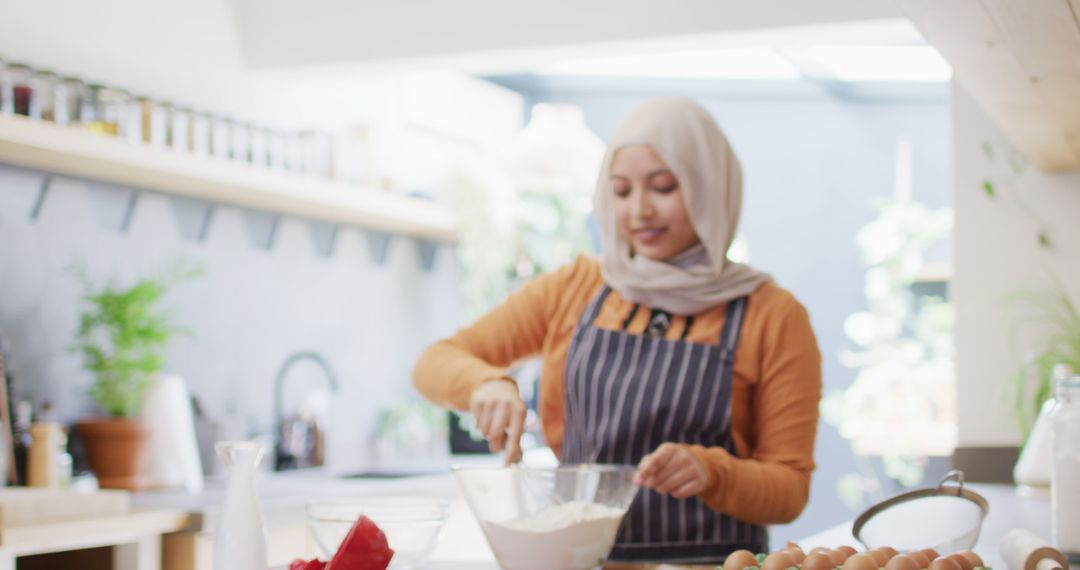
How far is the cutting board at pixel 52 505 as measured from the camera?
2283mm

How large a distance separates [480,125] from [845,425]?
7.23 ft

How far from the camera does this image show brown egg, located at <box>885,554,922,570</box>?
989 millimetres

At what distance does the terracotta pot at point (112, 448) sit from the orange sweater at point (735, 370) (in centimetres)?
150

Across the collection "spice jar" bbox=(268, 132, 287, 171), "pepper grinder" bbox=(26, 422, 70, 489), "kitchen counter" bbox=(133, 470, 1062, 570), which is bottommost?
"kitchen counter" bbox=(133, 470, 1062, 570)

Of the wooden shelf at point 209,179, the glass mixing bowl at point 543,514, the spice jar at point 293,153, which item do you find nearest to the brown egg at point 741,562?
the glass mixing bowl at point 543,514

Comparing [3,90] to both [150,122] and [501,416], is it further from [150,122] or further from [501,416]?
[501,416]

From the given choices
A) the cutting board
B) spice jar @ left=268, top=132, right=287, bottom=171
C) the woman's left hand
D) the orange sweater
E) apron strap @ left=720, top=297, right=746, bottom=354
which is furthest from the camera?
spice jar @ left=268, top=132, right=287, bottom=171

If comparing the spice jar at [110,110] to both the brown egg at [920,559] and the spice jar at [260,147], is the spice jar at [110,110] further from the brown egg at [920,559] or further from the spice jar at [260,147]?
the brown egg at [920,559]

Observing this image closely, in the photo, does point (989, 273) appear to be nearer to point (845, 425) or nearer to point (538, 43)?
point (538, 43)

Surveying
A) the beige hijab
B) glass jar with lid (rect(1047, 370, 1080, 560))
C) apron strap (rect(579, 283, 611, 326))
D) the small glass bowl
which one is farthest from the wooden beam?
the small glass bowl

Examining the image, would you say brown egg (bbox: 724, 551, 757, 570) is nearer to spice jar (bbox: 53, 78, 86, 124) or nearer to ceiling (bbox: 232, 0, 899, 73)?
ceiling (bbox: 232, 0, 899, 73)

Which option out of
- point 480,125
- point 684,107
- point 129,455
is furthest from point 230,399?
point 684,107

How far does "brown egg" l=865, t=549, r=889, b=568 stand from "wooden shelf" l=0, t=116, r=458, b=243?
87.2 inches

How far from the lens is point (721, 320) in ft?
5.57
